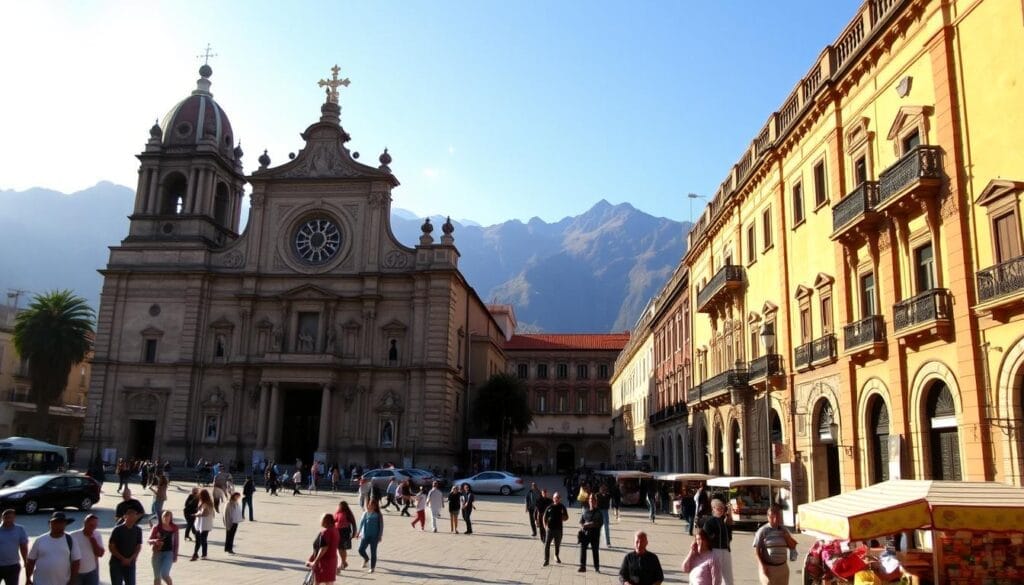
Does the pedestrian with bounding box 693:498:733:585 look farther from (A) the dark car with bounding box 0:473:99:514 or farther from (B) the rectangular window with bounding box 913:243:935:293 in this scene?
(A) the dark car with bounding box 0:473:99:514

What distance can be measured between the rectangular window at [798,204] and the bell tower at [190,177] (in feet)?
139

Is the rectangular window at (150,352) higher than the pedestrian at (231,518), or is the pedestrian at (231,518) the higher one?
the rectangular window at (150,352)

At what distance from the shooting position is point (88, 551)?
33.7 ft

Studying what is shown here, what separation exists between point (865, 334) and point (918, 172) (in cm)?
468

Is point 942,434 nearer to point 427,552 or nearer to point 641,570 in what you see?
point 641,570

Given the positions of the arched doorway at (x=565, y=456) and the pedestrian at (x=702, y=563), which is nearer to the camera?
the pedestrian at (x=702, y=563)

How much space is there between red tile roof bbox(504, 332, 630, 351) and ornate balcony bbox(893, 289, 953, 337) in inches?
2839

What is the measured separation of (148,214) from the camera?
57344mm

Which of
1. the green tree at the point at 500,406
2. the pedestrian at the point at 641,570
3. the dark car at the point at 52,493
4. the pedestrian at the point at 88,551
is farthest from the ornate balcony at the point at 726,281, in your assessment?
the pedestrian at the point at 88,551

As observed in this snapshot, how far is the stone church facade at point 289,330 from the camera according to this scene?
165 feet

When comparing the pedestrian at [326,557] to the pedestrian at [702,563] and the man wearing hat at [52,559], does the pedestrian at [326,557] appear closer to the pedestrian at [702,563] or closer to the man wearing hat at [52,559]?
the man wearing hat at [52,559]

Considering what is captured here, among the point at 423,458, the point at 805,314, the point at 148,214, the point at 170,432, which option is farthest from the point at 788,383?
the point at 148,214

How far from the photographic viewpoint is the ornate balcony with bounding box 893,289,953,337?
17.1m

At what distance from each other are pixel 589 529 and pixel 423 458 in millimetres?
33385
